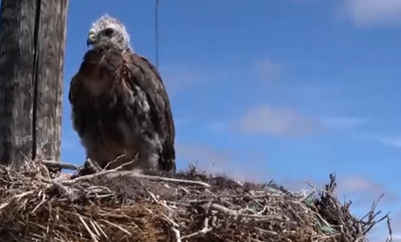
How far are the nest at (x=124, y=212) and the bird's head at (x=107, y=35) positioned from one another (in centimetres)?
192

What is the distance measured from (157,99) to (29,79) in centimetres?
134

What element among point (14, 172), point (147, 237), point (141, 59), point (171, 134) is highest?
point (141, 59)

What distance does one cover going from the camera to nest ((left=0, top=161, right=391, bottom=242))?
13.3 ft

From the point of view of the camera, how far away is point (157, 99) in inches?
244

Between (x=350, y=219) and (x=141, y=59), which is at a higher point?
(x=141, y=59)

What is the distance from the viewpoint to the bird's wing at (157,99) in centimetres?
611

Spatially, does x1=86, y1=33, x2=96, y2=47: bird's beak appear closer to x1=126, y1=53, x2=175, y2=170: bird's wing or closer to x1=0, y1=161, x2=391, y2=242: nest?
x1=126, y1=53, x2=175, y2=170: bird's wing

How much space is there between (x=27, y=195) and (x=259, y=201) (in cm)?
110

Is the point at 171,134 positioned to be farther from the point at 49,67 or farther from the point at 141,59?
the point at 49,67

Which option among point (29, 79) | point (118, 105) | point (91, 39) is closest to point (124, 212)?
point (29, 79)

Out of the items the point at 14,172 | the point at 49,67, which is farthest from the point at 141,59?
the point at 14,172

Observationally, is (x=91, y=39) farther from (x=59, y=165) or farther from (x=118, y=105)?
(x=59, y=165)

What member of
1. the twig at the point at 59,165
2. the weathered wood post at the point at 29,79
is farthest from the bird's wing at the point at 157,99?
the twig at the point at 59,165

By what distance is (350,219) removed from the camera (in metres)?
4.77
